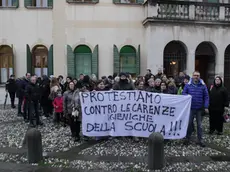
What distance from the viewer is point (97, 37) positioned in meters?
14.8

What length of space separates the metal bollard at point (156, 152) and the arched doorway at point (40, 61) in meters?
11.6

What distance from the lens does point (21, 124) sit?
9344 mm

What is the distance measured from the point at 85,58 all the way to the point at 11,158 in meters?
9.80

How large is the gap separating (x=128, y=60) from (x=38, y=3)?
21.0 feet

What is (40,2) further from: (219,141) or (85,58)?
(219,141)

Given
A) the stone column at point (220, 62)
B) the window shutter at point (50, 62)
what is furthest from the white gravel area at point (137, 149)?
the stone column at point (220, 62)

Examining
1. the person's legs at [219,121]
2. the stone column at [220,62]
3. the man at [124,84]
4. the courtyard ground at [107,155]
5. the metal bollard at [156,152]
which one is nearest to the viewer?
the metal bollard at [156,152]

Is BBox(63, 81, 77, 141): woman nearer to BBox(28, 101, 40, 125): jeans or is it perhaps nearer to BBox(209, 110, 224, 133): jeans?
BBox(28, 101, 40, 125): jeans

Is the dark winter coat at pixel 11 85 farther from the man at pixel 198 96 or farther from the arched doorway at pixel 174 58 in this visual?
the man at pixel 198 96

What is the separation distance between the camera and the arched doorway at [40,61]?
15.3 metres

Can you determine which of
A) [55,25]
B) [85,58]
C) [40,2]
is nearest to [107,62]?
[85,58]

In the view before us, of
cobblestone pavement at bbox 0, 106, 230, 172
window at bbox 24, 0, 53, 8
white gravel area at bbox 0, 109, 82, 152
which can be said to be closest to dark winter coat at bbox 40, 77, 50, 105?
white gravel area at bbox 0, 109, 82, 152

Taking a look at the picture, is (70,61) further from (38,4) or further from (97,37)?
(38,4)

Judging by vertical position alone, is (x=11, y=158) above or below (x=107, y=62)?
below
